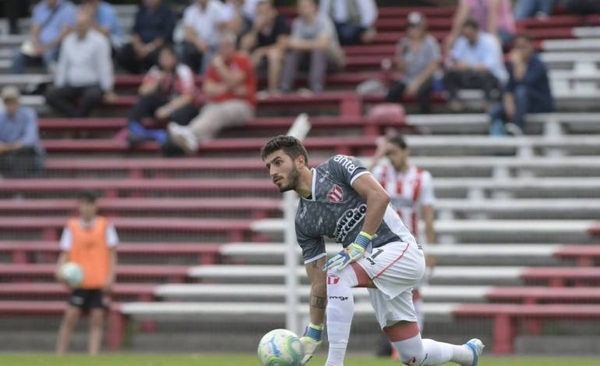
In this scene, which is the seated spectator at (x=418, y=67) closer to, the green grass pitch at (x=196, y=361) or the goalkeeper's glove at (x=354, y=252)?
the green grass pitch at (x=196, y=361)

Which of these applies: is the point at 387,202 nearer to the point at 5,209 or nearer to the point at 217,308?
the point at 217,308

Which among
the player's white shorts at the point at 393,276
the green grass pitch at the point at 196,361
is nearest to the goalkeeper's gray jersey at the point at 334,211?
the player's white shorts at the point at 393,276

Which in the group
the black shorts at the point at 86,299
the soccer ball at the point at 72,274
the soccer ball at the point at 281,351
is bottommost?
the black shorts at the point at 86,299

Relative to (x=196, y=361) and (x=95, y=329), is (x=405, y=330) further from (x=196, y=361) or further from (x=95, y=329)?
(x=95, y=329)

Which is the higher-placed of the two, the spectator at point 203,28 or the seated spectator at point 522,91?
the spectator at point 203,28

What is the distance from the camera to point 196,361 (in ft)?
47.4

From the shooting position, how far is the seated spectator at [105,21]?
21.1 m

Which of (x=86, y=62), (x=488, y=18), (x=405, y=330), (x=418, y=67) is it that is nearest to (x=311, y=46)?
(x=418, y=67)

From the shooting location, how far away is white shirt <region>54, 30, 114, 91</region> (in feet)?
66.1

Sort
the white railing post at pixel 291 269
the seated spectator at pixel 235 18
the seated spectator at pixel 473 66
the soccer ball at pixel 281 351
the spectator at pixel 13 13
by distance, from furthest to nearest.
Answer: the spectator at pixel 13 13
the seated spectator at pixel 235 18
the seated spectator at pixel 473 66
the white railing post at pixel 291 269
the soccer ball at pixel 281 351

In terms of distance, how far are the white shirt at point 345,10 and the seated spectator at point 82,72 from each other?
3160 mm

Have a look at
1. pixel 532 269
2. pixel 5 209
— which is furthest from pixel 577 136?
pixel 5 209

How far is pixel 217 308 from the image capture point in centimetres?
1697

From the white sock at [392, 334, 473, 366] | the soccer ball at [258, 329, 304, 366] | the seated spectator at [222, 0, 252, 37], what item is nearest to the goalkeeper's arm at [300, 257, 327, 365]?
the soccer ball at [258, 329, 304, 366]
